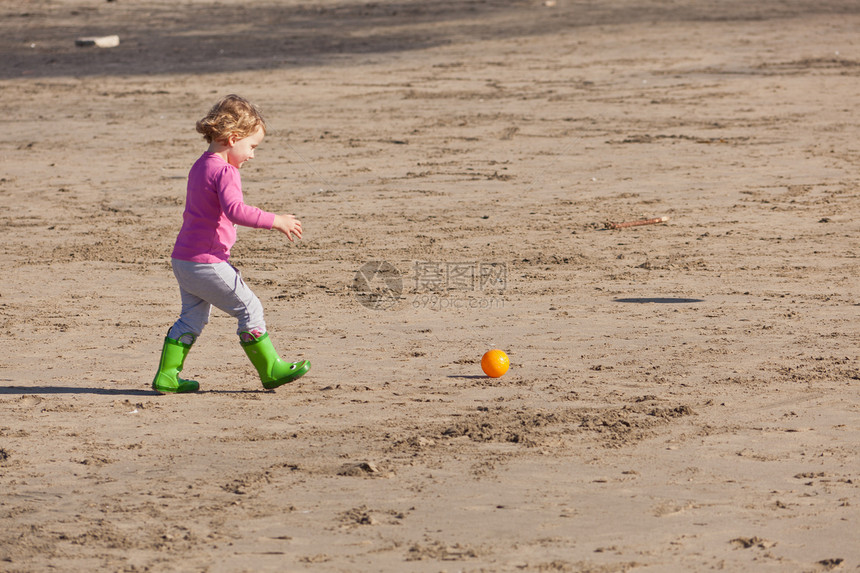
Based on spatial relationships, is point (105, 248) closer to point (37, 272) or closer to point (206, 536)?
point (37, 272)

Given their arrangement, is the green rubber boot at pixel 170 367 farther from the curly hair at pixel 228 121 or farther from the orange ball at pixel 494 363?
the orange ball at pixel 494 363

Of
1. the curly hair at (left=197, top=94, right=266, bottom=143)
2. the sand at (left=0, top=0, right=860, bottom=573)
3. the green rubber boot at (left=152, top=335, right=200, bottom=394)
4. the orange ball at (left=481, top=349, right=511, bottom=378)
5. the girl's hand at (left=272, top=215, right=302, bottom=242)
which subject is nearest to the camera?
the sand at (left=0, top=0, right=860, bottom=573)

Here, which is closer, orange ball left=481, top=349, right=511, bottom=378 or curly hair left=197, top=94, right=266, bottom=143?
curly hair left=197, top=94, right=266, bottom=143

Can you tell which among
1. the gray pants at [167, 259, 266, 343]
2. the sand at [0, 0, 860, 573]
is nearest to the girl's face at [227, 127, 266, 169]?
the gray pants at [167, 259, 266, 343]

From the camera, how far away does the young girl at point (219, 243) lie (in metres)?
5.51

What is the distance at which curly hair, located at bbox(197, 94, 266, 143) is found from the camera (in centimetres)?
555

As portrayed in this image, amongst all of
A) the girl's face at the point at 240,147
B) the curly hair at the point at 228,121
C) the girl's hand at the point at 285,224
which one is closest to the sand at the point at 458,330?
the girl's hand at the point at 285,224

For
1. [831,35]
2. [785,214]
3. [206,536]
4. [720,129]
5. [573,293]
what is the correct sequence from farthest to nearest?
[831,35] → [720,129] → [785,214] → [573,293] → [206,536]

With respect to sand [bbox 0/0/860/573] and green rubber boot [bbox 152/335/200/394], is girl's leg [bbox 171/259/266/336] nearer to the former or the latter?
green rubber boot [bbox 152/335/200/394]

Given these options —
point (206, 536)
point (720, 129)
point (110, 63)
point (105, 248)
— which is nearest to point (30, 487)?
point (206, 536)

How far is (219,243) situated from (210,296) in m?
0.28

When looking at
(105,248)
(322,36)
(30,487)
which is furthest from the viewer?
(322,36)

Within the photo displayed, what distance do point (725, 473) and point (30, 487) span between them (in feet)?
9.82

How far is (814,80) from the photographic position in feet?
50.5
